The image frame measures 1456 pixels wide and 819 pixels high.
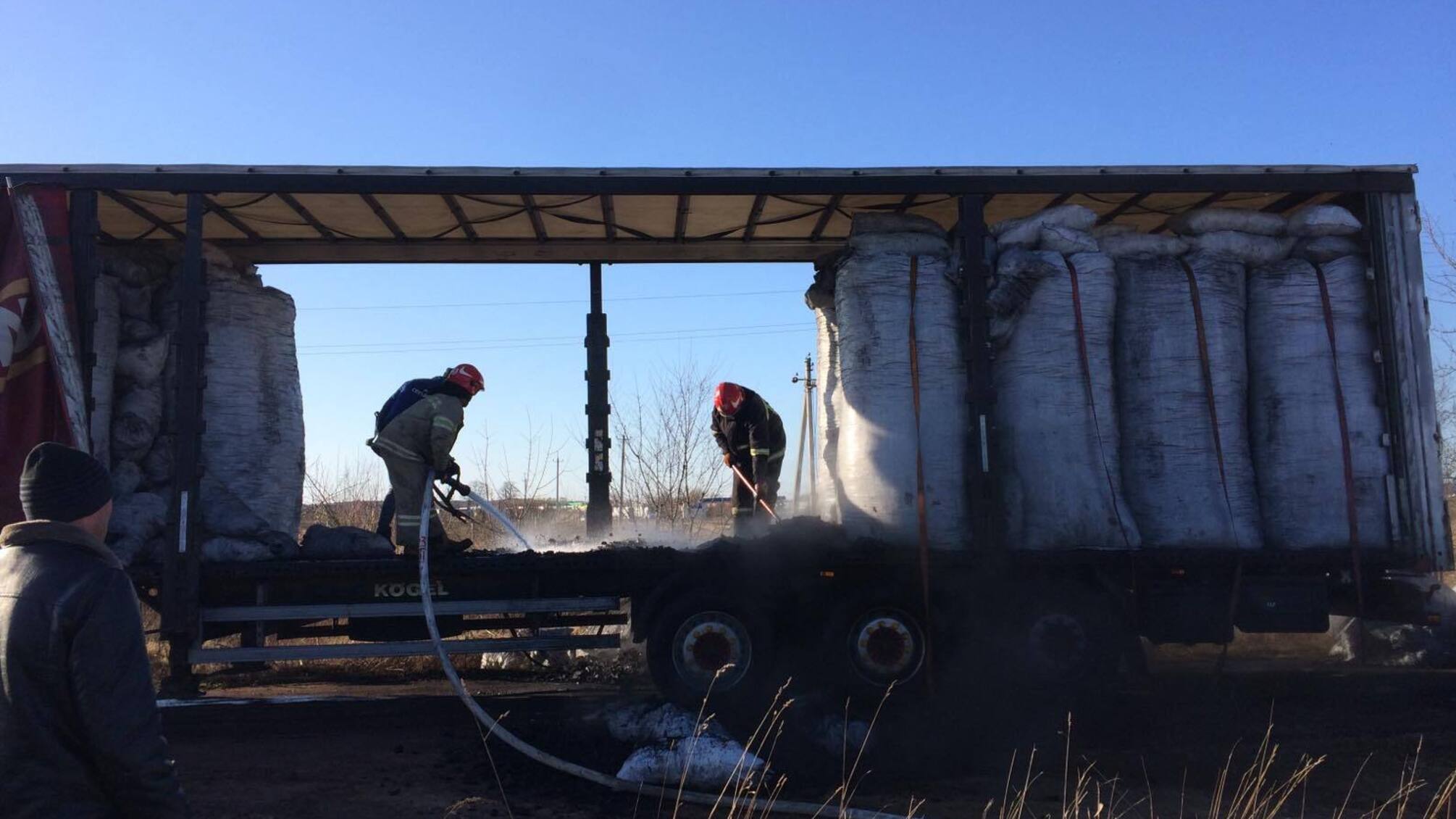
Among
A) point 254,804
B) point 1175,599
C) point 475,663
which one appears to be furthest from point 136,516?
point 1175,599

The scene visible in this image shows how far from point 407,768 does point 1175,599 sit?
467 centimetres

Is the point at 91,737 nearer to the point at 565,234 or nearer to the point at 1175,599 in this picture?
the point at 1175,599

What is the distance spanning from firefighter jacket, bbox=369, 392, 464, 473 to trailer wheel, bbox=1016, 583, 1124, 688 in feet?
12.8

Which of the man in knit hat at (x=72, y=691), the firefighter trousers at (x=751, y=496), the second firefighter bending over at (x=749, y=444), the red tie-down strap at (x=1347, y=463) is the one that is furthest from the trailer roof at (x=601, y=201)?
the man in knit hat at (x=72, y=691)

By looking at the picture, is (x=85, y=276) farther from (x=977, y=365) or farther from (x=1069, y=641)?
(x=1069, y=641)

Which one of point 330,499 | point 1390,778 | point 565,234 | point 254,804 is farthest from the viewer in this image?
point 330,499

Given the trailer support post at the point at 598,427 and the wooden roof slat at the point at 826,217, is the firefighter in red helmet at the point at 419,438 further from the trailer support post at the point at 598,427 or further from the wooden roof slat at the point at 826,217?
the wooden roof slat at the point at 826,217

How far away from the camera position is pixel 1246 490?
674cm

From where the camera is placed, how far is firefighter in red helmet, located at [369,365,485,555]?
23.0ft

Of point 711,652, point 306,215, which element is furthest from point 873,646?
point 306,215

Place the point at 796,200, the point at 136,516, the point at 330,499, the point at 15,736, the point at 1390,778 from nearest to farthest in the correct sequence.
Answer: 1. the point at 15,736
2. the point at 1390,778
3. the point at 136,516
4. the point at 796,200
5. the point at 330,499

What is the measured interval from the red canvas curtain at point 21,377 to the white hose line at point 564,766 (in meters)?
2.05

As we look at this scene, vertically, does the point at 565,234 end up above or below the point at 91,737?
above

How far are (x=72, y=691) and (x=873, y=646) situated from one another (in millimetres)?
5008
